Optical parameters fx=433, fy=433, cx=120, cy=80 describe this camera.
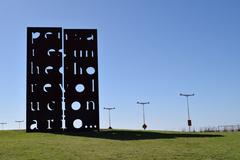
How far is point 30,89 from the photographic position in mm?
54906

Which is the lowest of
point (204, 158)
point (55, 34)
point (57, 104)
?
point (204, 158)

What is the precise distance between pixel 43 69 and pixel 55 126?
7465 millimetres

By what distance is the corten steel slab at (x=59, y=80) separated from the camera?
54.9 metres

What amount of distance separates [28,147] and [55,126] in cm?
2492

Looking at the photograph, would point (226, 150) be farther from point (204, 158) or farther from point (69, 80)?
point (69, 80)

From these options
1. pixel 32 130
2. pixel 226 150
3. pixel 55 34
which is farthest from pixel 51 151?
pixel 55 34

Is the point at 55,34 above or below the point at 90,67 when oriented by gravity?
above

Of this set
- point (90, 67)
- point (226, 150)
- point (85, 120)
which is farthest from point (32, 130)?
point (226, 150)

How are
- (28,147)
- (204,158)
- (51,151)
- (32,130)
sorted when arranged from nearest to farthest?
(204,158) → (51,151) → (28,147) → (32,130)

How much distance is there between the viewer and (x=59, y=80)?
183 feet

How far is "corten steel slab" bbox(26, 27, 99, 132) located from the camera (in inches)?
2163

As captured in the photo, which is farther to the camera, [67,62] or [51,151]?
[67,62]

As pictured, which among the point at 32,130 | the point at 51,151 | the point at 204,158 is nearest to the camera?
the point at 204,158

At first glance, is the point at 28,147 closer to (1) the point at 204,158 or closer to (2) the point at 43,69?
(1) the point at 204,158
